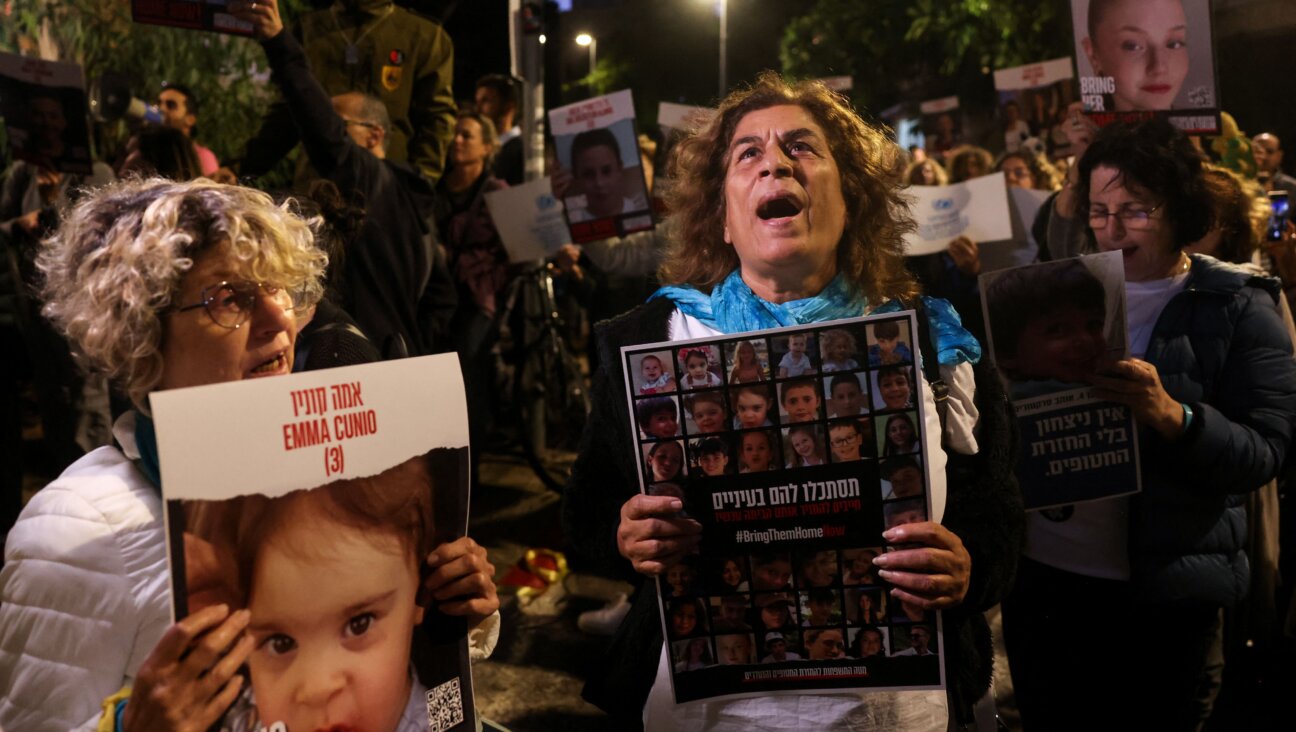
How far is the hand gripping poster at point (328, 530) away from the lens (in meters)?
1.13

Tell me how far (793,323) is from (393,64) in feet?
14.8

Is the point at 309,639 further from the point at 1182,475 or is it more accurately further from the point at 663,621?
the point at 1182,475

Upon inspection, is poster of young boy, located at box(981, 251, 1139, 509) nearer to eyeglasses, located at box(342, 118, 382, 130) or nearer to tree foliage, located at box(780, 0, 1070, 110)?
eyeglasses, located at box(342, 118, 382, 130)

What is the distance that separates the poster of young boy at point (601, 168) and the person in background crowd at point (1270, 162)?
11.9 feet

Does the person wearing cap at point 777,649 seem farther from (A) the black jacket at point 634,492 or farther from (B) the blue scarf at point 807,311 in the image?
(B) the blue scarf at point 807,311

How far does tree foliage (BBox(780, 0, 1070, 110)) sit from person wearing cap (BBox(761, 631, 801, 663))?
1179 centimetres

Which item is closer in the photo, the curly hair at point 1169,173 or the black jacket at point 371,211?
the curly hair at point 1169,173

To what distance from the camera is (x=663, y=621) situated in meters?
1.58

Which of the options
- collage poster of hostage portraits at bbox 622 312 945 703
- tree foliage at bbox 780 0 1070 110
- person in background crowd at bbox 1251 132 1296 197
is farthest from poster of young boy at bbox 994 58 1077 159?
collage poster of hostage portraits at bbox 622 312 945 703

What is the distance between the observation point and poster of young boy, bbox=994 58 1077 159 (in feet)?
22.9

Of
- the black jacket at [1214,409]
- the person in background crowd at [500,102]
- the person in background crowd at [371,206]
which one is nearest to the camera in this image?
the black jacket at [1214,409]

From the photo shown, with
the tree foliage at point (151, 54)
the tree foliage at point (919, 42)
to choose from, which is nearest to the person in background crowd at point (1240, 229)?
the tree foliage at point (151, 54)

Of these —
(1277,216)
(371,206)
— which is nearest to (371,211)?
(371,206)

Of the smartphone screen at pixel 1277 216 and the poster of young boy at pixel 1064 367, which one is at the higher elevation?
the smartphone screen at pixel 1277 216
